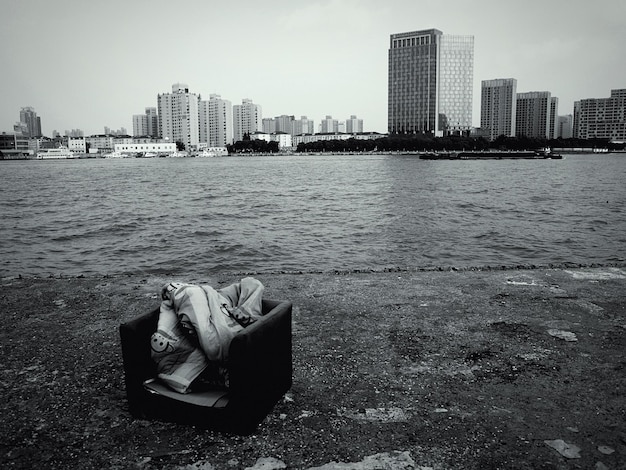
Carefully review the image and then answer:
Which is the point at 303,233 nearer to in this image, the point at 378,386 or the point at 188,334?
the point at 378,386

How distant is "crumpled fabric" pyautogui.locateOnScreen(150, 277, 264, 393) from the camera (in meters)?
4.21

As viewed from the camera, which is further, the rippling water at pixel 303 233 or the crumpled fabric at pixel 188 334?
the rippling water at pixel 303 233

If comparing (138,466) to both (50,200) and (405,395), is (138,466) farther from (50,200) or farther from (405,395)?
(50,200)

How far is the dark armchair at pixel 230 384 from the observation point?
399 centimetres

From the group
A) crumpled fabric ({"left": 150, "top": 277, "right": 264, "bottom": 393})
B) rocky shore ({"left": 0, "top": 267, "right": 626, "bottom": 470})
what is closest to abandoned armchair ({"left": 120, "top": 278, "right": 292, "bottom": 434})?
crumpled fabric ({"left": 150, "top": 277, "right": 264, "bottom": 393})

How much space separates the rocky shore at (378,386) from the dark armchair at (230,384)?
0.12m

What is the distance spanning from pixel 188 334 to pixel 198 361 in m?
0.23

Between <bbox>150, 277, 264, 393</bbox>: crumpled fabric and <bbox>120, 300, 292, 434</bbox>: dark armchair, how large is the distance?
102 mm

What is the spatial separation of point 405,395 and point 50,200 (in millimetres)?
46734

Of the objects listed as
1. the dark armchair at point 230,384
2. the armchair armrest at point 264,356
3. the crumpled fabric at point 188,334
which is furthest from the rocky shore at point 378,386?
the crumpled fabric at point 188,334

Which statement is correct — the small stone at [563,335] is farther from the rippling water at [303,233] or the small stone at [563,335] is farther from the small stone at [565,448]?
the rippling water at [303,233]

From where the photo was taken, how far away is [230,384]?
13.1ft

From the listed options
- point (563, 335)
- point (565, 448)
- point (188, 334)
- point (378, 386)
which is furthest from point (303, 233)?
point (565, 448)

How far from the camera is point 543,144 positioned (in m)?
198
